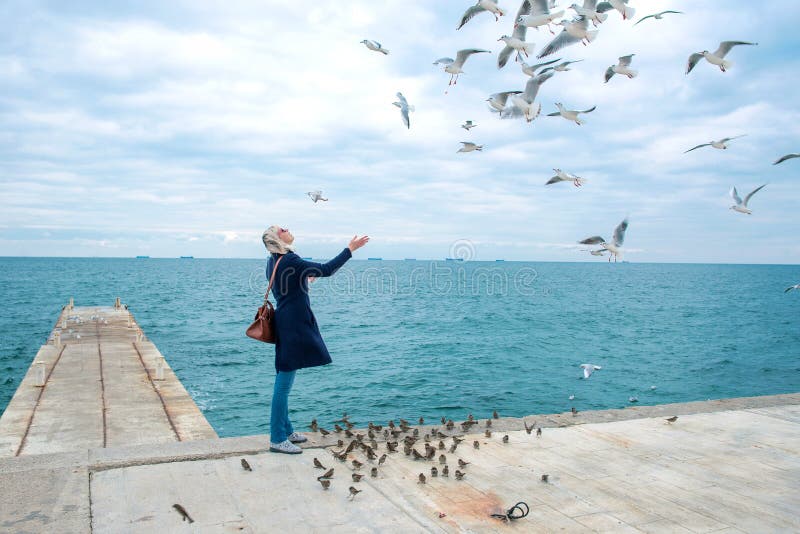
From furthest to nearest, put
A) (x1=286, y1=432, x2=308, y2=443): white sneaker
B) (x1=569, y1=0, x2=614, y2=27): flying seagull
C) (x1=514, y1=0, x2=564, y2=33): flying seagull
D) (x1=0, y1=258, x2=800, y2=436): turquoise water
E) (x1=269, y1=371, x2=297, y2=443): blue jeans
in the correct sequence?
(x1=0, y1=258, x2=800, y2=436): turquoise water
(x1=569, y1=0, x2=614, y2=27): flying seagull
(x1=514, y1=0, x2=564, y2=33): flying seagull
(x1=286, y1=432, x2=308, y2=443): white sneaker
(x1=269, y1=371, x2=297, y2=443): blue jeans

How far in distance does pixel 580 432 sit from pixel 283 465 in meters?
3.58

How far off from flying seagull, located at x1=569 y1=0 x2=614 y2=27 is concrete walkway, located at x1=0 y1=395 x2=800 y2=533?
17.8 feet

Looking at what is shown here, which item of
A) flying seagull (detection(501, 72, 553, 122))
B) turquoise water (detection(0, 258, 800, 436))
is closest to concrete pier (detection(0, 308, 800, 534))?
flying seagull (detection(501, 72, 553, 122))

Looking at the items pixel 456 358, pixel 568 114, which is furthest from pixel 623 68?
pixel 456 358

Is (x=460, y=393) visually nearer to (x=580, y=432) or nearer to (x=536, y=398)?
(x=536, y=398)

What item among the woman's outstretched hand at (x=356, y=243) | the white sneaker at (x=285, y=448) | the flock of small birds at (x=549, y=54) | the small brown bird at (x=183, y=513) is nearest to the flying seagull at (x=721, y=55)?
the flock of small birds at (x=549, y=54)

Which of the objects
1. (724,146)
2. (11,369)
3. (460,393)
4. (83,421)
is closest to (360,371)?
(460,393)

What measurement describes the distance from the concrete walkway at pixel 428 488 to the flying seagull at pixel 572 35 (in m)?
5.35

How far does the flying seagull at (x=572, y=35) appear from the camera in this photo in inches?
340

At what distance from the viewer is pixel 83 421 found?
33.7 feet

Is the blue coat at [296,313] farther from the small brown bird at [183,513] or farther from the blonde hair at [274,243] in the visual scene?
the small brown bird at [183,513]

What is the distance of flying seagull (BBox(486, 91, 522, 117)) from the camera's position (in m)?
10.0

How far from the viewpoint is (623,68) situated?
10453mm

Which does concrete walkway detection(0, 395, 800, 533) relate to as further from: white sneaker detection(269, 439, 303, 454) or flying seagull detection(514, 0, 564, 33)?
flying seagull detection(514, 0, 564, 33)
